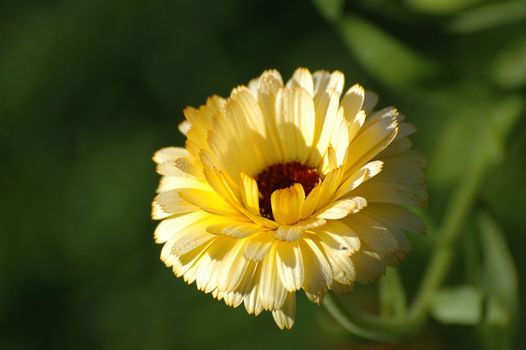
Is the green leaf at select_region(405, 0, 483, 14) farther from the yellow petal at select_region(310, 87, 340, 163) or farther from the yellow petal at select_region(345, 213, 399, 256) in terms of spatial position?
the yellow petal at select_region(345, 213, 399, 256)

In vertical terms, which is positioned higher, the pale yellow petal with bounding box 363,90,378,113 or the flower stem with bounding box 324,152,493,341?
the pale yellow petal with bounding box 363,90,378,113

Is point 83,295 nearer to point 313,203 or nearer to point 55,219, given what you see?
point 55,219

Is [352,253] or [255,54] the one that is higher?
[255,54]

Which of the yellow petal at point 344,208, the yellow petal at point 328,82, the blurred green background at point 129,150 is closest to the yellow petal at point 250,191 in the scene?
the yellow petal at point 344,208

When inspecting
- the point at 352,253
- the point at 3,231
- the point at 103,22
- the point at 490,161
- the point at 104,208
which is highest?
the point at 103,22

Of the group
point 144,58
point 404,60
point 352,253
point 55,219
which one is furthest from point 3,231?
point 352,253

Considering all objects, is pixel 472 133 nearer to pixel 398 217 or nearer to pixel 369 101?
pixel 369 101

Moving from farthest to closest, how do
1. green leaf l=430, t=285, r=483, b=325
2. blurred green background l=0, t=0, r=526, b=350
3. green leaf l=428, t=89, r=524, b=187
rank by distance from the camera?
blurred green background l=0, t=0, r=526, b=350 < green leaf l=428, t=89, r=524, b=187 < green leaf l=430, t=285, r=483, b=325

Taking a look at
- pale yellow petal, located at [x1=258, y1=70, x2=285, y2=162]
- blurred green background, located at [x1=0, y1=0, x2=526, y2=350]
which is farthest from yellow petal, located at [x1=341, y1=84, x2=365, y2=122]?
blurred green background, located at [x1=0, y1=0, x2=526, y2=350]
